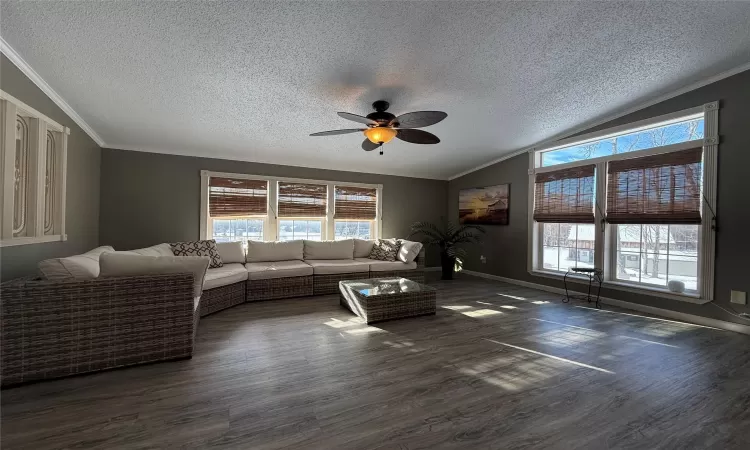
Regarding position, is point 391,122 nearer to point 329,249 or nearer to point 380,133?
point 380,133

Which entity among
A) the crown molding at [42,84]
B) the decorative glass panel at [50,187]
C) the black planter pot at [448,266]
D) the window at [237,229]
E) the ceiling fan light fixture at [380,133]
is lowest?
the black planter pot at [448,266]

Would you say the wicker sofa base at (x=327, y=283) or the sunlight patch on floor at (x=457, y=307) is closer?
the sunlight patch on floor at (x=457, y=307)

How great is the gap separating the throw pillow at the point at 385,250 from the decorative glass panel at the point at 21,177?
4.34m

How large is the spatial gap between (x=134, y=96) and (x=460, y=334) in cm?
417

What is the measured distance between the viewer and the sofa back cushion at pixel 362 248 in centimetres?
577

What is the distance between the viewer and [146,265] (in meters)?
2.40

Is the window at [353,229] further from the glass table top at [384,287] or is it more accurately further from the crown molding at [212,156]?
the glass table top at [384,287]

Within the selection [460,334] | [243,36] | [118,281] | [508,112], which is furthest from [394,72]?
[118,281]

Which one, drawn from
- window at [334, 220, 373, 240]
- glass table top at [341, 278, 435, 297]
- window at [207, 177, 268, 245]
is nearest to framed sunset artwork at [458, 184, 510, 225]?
window at [334, 220, 373, 240]

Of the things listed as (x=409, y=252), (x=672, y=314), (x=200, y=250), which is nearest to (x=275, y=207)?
(x=200, y=250)

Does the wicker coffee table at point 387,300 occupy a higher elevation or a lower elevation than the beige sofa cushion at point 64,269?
lower

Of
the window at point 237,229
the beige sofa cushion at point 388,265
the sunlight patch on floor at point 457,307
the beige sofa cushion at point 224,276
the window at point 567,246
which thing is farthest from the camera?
the window at point 237,229

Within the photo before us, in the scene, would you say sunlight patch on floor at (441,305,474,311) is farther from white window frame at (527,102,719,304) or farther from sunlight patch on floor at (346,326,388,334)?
white window frame at (527,102,719,304)

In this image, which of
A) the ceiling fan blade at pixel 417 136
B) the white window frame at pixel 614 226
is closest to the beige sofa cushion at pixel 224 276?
the ceiling fan blade at pixel 417 136
